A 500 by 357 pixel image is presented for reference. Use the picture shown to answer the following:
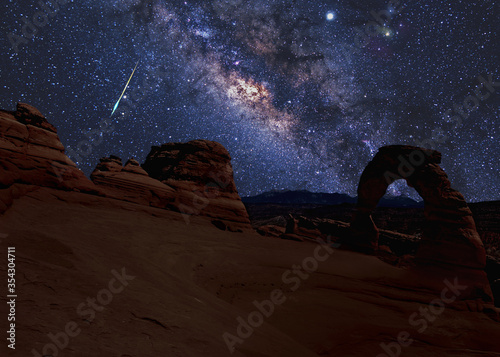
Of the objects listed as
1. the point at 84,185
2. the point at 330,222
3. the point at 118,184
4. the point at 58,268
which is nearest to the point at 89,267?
the point at 58,268

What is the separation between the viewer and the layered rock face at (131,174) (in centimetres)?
1155

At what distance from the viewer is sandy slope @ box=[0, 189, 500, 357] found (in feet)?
8.50

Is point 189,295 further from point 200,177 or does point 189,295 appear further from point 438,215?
point 200,177

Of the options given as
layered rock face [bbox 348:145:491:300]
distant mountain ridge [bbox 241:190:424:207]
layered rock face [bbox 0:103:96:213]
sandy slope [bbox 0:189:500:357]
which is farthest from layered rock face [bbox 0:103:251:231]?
distant mountain ridge [bbox 241:190:424:207]

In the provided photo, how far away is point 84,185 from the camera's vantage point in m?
13.7

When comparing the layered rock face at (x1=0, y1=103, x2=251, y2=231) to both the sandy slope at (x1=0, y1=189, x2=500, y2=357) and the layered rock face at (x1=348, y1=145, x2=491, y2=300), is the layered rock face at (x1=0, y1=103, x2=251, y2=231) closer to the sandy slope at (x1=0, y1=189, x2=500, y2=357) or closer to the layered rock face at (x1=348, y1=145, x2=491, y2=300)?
the sandy slope at (x1=0, y1=189, x2=500, y2=357)

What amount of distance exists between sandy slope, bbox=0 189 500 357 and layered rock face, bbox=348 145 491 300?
1369 millimetres

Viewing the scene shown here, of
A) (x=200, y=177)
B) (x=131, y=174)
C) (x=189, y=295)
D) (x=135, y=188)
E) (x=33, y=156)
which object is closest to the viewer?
(x=189, y=295)

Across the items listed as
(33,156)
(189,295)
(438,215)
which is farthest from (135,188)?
(438,215)

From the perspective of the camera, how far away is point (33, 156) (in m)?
12.3

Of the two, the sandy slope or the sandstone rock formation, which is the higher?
the sandstone rock formation

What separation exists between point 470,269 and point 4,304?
626 inches

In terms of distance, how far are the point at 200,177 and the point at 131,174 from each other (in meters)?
5.02

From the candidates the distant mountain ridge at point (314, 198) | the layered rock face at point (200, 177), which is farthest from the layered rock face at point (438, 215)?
the distant mountain ridge at point (314, 198)
